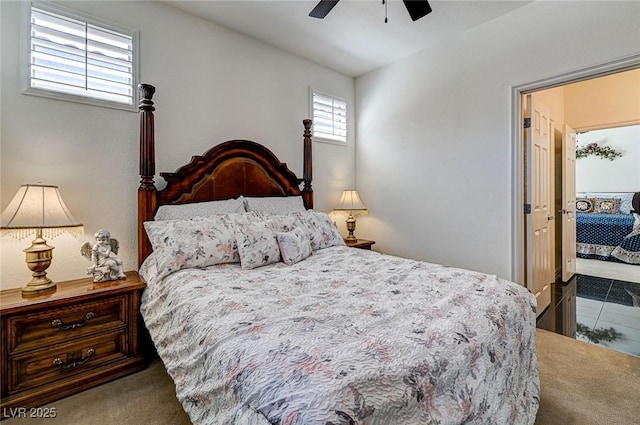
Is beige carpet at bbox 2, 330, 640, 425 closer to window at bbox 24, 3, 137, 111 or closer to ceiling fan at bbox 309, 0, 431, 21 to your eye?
window at bbox 24, 3, 137, 111

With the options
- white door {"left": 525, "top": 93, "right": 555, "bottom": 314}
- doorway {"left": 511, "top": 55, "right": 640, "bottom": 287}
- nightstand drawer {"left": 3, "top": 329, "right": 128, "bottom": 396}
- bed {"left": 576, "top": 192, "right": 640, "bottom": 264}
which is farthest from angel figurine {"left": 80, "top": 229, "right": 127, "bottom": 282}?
bed {"left": 576, "top": 192, "right": 640, "bottom": 264}

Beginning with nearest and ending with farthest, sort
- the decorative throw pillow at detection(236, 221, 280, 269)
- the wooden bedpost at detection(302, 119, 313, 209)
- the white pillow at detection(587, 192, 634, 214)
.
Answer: the decorative throw pillow at detection(236, 221, 280, 269)
the wooden bedpost at detection(302, 119, 313, 209)
the white pillow at detection(587, 192, 634, 214)

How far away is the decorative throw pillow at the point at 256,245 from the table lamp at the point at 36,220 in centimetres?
102

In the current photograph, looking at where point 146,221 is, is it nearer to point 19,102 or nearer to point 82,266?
point 82,266

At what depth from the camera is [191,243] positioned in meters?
Answer: 2.03

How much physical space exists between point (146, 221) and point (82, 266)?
54 centimetres

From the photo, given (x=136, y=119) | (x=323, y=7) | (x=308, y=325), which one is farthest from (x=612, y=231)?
(x=136, y=119)

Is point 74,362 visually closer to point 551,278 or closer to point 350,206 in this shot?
point 350,206

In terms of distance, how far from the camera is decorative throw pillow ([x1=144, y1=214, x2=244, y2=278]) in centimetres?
195

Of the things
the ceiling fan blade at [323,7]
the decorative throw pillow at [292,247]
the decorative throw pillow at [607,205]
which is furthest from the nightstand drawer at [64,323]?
the decorative throw pillow at [607,205]

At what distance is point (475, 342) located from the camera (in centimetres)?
111

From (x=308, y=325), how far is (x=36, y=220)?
68.8 inches

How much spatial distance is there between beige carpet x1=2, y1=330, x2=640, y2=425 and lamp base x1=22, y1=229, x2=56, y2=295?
67 cm

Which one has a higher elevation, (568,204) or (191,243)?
(568,204)
